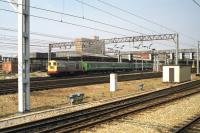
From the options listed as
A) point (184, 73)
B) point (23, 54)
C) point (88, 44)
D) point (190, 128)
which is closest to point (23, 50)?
point (23, 54)

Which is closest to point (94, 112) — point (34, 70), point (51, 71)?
point (51, 71)

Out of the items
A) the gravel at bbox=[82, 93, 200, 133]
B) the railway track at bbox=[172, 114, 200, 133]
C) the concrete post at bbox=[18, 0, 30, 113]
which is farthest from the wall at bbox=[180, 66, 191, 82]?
the concrete post at bbox=[18, 0, 30, 113]

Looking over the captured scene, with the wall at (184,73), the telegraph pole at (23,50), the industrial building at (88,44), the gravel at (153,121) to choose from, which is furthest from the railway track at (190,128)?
the industrial building at (88,44)

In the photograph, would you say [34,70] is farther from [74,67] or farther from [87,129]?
[87,129]

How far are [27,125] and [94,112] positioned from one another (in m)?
4.55

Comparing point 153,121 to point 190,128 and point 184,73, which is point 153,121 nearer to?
point 190,128

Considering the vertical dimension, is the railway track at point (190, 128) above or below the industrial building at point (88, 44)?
below

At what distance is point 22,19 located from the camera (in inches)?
653

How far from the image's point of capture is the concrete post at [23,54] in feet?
54.2

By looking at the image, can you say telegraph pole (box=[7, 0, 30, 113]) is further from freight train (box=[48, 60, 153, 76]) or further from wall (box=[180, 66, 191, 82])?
freight train (box=[48, 60, 153, 76])

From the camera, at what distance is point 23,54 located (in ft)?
54.6

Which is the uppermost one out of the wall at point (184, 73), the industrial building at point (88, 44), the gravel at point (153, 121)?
the industrial building at point (88, 44)

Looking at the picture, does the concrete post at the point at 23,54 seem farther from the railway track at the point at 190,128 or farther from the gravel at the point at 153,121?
the railway track at the point at 190,128

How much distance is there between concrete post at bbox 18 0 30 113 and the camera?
16.5 meters
